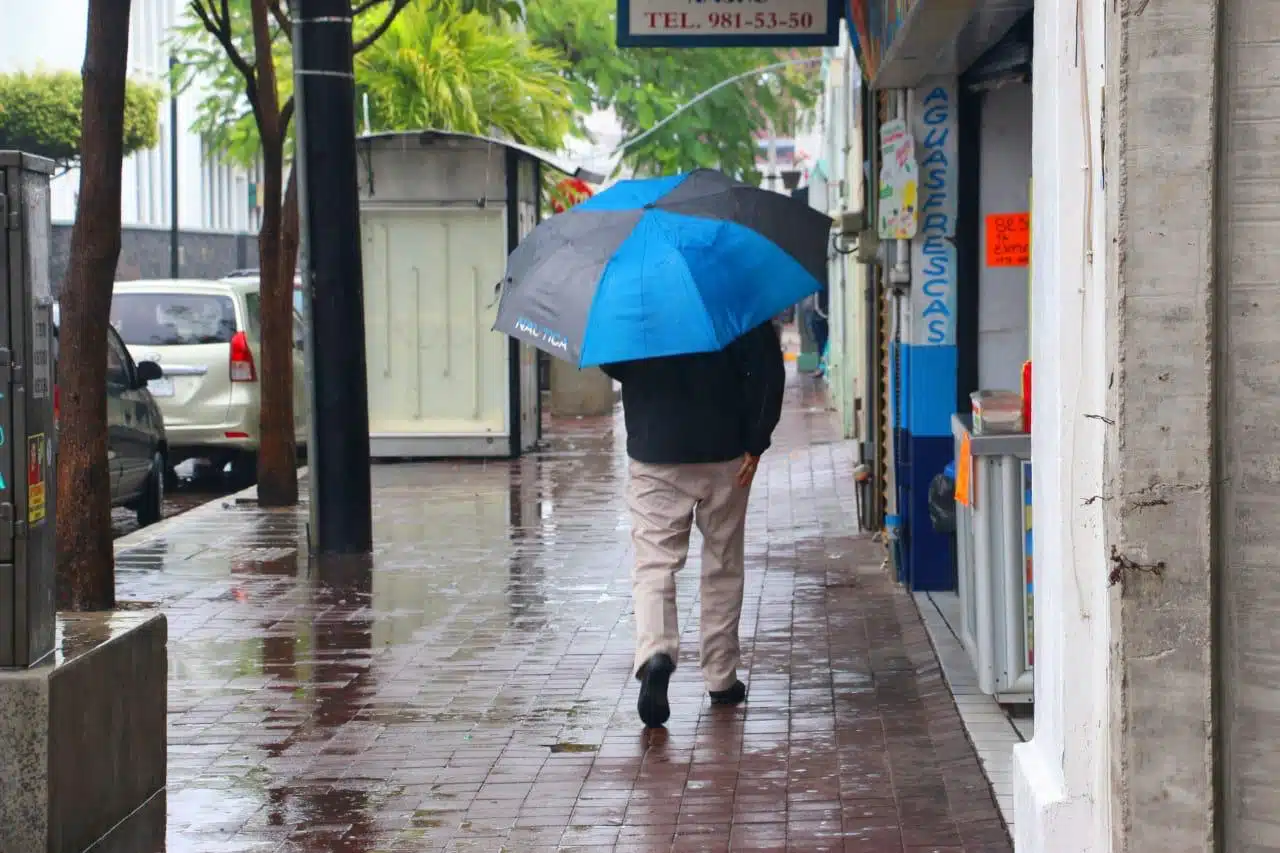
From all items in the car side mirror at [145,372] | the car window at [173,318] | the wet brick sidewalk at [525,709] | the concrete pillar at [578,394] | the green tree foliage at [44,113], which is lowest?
the wet brick sidewalk at [525,709]

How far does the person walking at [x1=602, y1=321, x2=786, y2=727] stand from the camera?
717 cm

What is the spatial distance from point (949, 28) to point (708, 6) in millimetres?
3044

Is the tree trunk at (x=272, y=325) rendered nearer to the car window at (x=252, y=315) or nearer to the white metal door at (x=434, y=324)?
the car window at (x=252, y=315)

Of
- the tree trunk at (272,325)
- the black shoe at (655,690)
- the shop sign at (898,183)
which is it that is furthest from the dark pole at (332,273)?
the black shoe at (655,690)

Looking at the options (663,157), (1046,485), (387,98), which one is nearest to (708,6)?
(1046,485)

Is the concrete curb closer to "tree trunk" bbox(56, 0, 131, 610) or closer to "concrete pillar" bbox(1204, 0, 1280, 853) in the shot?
"tree trunk" bbox(56, 0, 131, 610)

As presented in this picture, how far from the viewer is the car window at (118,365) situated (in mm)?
13148

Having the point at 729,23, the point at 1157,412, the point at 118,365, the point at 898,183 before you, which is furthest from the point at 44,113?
the point at 1157,412

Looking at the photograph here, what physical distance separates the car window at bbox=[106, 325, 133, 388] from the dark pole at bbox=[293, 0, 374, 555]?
203 cm

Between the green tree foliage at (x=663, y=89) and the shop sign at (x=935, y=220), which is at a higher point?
the green tree foliage at (x=663, y=89)

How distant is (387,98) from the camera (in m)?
24.5

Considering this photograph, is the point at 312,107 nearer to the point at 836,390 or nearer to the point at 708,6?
the point at 708,6

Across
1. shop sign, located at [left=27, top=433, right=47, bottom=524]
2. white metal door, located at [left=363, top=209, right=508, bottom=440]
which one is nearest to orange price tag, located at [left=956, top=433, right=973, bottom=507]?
shop sign, located at [left=27, top=433, right=47, bottom=524]

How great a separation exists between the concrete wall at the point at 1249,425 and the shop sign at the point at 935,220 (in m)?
5.73
